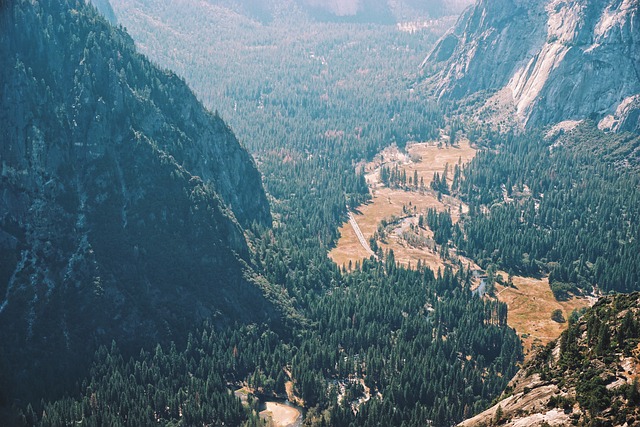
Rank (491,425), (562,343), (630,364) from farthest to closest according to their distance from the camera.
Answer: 1. (562,343)
2. (491,425)
3. (630,364)

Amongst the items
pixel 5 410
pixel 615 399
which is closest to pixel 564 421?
pixel 615 399

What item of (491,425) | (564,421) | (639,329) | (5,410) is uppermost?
(639,329)

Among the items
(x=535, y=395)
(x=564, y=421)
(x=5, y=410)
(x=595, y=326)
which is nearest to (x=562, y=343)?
(x=595, y=326)

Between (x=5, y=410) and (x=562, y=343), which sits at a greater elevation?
(x=562, y=343)

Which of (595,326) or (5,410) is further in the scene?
(5,410)

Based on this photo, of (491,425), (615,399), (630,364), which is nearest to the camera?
(615,399)

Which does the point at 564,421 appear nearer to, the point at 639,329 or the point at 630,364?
the point at 630,364
